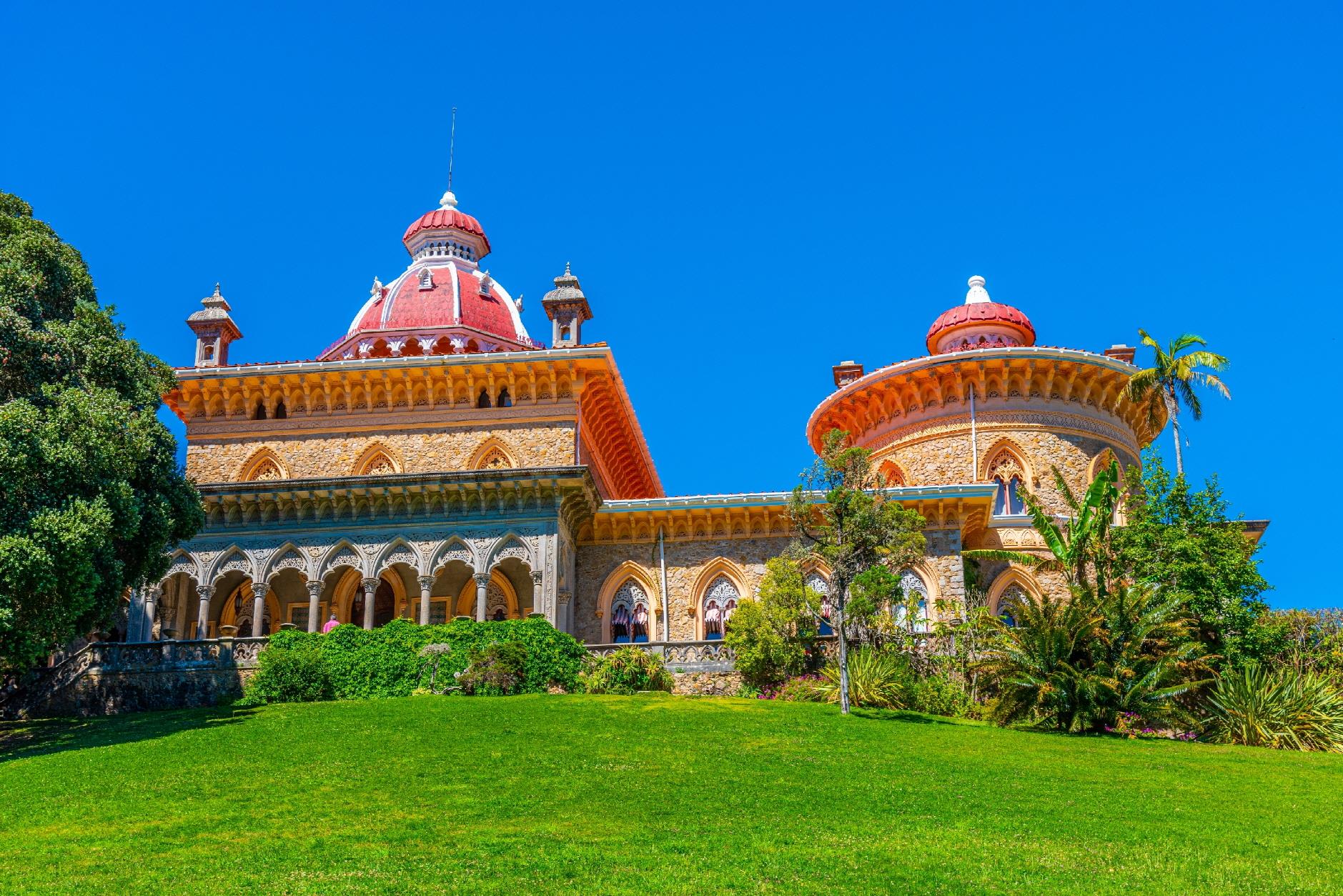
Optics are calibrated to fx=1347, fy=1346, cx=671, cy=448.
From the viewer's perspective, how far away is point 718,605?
35531 millimetres

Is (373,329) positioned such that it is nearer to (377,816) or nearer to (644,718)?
(644,718)

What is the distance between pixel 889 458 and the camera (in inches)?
1610

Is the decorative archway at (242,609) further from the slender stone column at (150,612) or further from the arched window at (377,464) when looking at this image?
the arched window at (377,464)

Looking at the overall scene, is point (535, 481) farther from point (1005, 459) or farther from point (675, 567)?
point (1005, 459)

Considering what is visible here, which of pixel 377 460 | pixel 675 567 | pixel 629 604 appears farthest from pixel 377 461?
pixel 675 567

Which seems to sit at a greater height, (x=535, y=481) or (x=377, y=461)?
(x=377, y=461)

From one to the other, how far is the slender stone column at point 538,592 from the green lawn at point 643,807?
7389 mm

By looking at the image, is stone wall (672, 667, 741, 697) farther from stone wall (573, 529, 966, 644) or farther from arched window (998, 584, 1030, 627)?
arched window (998, 584, 1030, 627)

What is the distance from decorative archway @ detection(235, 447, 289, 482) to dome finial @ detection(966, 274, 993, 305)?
72.3ft

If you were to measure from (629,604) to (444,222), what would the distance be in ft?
64.3

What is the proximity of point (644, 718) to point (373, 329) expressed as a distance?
80.0 feet

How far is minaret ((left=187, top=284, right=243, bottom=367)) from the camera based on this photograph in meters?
39.0

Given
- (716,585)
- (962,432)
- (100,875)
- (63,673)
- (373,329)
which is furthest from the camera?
(373,329)

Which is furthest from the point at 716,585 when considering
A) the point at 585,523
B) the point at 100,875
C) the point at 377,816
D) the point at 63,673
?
the point at 100,875
